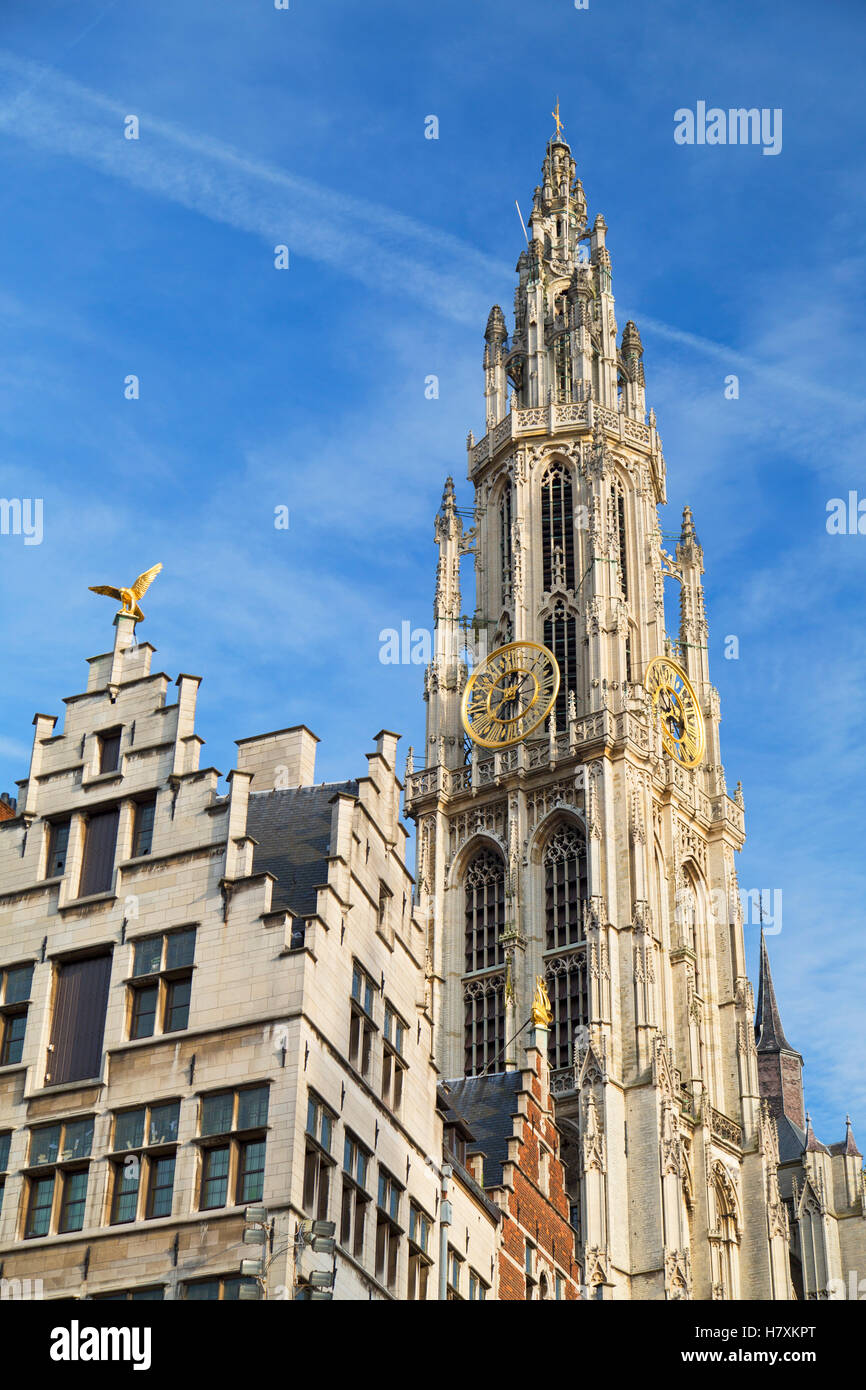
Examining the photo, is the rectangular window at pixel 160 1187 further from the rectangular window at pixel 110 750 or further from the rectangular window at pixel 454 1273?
the rectangular window at pixel 454 1273

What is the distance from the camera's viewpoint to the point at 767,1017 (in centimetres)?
14962

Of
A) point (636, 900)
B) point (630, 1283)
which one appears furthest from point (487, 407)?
point (630, 1283)

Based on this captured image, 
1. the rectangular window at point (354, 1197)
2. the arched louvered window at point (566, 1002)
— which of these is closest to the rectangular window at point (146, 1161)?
the rectangular window at point (354, 1197)

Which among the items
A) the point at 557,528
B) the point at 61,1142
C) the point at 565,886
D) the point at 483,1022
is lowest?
the point at 61,1142

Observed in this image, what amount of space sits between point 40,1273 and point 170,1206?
2147mm

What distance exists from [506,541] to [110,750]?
74108mm

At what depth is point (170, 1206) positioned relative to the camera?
102 feet

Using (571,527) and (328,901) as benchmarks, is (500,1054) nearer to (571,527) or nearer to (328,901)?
(571,527)

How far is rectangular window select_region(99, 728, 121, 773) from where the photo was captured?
36875 mm

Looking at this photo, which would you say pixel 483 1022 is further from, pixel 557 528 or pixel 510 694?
pixel 557 528

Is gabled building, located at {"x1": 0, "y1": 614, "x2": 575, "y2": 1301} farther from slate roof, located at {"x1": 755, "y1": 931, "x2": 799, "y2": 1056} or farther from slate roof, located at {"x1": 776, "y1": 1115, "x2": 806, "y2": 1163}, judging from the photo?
slate roof, located at {"x1": 755, "y1": 931, "x2": 799, "y2": 1056}

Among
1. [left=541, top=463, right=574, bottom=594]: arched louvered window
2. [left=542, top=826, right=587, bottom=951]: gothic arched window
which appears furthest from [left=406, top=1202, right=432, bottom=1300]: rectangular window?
[left=541, top=463, right=574, bottom=594]: arched louvered window

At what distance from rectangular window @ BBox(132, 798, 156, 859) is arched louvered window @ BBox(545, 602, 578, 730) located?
64.9m

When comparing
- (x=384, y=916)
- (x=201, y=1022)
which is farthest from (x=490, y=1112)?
(x=201, y=1022)
